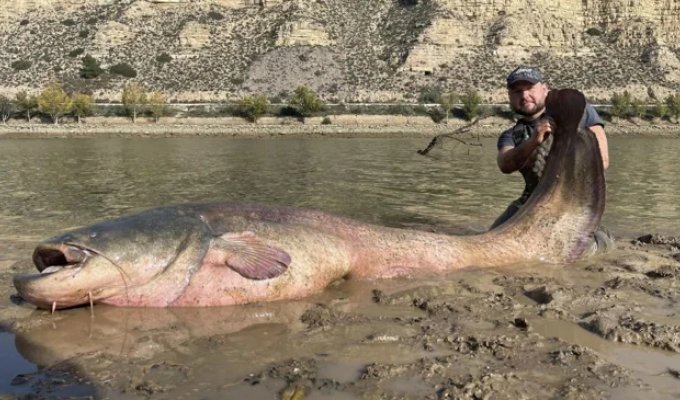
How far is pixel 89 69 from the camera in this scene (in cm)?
6366

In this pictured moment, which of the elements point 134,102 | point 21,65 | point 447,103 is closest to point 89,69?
point 21,65

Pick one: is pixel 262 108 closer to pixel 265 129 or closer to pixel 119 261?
pixel 265 129

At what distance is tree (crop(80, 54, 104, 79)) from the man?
64616 mm

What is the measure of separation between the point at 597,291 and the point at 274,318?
276cm

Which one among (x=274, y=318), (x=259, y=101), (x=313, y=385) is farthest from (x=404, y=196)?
(x=259, y=101)

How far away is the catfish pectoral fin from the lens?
470 cm

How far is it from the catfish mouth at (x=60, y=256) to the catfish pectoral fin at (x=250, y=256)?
953 mm

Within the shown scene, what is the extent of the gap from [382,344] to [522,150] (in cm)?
273

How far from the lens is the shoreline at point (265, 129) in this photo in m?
47.5

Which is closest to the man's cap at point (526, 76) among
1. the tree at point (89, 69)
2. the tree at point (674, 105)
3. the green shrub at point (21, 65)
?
the tree at point (674, 105)

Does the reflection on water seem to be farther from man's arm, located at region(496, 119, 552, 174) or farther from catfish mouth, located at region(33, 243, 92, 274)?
catfish mouth, located at region(33, 243, 92, 274)

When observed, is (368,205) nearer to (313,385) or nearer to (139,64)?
(313,385)

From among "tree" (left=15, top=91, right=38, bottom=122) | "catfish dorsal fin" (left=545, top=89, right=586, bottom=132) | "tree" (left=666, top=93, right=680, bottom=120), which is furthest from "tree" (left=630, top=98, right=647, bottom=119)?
"catfish dorsal fin" (left=545, top=89, right=586, bottom=132)

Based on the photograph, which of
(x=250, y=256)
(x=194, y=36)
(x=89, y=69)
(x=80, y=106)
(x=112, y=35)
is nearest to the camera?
(x=250, y=256)
